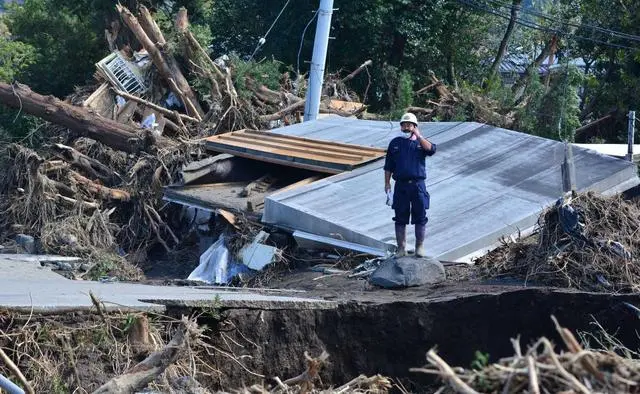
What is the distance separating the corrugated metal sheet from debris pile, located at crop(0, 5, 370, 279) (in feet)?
2.37

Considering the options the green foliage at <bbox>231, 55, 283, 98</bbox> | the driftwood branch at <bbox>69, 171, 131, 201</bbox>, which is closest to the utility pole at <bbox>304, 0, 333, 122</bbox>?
the green foliage at <bbox>231, 55, 283, 98</bbox>

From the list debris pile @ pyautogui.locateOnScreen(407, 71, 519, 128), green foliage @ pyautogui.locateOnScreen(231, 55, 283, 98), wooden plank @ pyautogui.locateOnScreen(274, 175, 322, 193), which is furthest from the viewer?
debris pile @ pyautogui.locateOnScreen(407, 71, 519, 128)

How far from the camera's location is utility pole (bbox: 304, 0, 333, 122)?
16453mm

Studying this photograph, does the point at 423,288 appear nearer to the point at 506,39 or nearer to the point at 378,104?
the point at 378,104

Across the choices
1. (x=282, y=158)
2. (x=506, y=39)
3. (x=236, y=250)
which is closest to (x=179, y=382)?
(x=236, y=250)

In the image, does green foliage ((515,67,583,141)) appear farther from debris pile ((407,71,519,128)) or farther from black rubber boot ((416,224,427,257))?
black rubber boot ((416,224,427,257))

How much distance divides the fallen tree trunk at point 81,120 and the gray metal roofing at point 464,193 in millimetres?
3791

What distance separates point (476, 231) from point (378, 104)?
1504 cm

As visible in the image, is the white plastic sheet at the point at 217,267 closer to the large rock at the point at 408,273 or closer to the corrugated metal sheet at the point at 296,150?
the corrugated metal sheet at the point at 296,150

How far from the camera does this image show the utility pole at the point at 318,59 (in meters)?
16.5

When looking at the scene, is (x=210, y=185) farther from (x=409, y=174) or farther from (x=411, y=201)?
(x=409, y=174)

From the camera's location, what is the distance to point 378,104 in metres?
26.3

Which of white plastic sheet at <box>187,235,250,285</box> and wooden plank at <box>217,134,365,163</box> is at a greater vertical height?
wooden plank at <box>217,134,365,163</box>

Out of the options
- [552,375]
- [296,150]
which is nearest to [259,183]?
[296,150]
